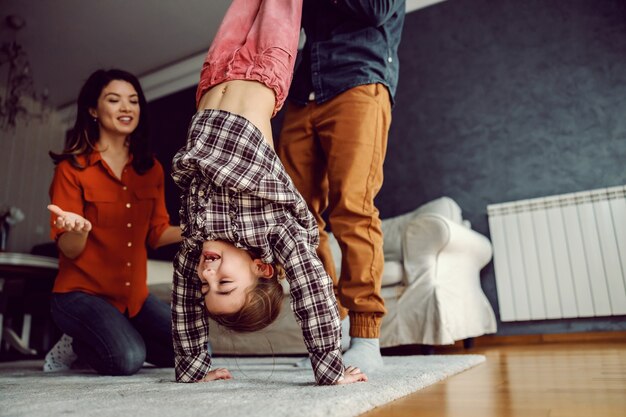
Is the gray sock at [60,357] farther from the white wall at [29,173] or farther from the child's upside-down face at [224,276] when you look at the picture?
the white wall at [29,173]

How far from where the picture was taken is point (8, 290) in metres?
3.20

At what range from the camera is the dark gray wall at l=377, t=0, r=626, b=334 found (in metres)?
2.63

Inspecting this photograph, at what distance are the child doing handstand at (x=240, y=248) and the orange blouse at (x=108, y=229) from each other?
557 millimetres

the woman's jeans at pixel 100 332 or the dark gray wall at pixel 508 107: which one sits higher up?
the dark gray wall at pixel 508 107

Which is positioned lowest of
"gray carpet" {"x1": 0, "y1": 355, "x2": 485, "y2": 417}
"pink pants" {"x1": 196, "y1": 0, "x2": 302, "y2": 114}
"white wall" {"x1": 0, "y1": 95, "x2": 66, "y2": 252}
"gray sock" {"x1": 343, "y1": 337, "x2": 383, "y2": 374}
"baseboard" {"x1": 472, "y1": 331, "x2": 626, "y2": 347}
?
"baseboard" {"x1": 472, "y1": 331, "x2": 626, "y2": 347}

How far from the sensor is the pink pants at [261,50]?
4.37 ft

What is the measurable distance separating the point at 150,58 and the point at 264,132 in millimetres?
3738

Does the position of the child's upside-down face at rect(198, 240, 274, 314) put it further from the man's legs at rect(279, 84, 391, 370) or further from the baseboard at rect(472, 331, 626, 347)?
the baseboard at rect(472, 331, 626, 347)

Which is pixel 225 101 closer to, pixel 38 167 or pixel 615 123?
pixel 615 123

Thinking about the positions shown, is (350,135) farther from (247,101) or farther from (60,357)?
(60,357)

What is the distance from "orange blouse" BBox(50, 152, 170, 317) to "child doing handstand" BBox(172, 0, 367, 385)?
557 mm

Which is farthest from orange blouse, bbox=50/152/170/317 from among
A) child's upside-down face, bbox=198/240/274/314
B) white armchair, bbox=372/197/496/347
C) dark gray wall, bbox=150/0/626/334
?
dark gray wall, bbox=150/0/626/334

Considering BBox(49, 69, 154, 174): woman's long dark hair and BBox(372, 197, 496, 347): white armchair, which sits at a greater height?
BBox(49, 69, 154, 174): woman's long dark hair

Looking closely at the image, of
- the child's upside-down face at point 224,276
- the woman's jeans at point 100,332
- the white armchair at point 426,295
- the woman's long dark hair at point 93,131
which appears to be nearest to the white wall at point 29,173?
the white armchair at point 426,295
